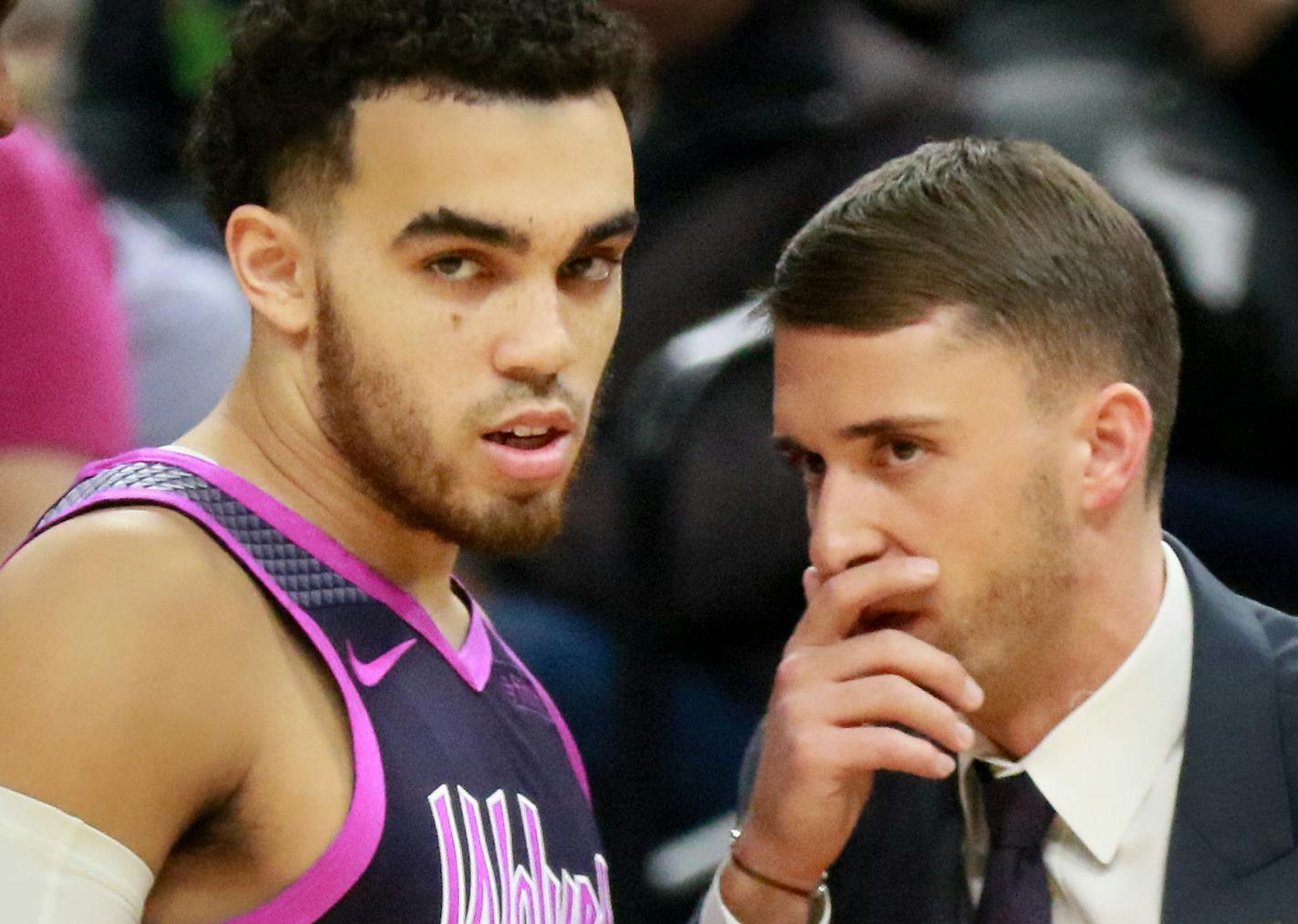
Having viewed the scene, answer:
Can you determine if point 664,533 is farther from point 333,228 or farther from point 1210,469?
point 333,228

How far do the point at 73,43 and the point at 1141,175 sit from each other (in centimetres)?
247

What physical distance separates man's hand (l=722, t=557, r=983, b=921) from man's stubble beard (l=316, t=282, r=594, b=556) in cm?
34

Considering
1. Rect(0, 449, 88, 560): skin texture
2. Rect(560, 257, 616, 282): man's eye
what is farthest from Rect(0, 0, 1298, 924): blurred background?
Rect(560, 257, 616, 282): man's eye

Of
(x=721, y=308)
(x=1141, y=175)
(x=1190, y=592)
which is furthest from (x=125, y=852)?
(x=1141, y=175)

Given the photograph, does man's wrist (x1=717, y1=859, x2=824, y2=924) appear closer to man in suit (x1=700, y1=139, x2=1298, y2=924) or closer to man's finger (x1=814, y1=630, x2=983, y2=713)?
man in suit (x1=700, y1=139, x2=1298, y2=924)

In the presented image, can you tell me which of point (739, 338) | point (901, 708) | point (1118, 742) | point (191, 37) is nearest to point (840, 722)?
point (901, 708)

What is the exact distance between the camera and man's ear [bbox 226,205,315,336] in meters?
1.90

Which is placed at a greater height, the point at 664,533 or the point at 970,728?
the point at 970,728

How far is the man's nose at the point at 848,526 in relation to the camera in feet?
6.88

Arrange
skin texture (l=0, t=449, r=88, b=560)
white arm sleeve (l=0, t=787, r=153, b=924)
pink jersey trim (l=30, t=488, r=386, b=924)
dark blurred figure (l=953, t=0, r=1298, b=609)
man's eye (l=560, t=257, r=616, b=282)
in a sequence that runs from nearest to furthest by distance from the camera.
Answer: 1. white arm sleeve (l=0, t=787, r=153, b=924)
2. pink jersey trim (l=30, t=488, r=386, b=924)
3. man's eye (l=560, t=257, r=616, b=282)
4. skin texture (l=0, t=449, r=88, b=560)
5. dark blurred figure (l=953, t=0, r=1298, b=609)

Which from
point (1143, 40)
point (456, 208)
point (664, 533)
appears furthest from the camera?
point (1143, 40)

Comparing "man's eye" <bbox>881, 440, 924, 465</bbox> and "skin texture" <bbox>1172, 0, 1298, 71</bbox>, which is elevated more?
"skin texture" <bbox>1172, 0, 1298, 71</bbox>

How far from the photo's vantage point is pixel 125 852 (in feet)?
5.32

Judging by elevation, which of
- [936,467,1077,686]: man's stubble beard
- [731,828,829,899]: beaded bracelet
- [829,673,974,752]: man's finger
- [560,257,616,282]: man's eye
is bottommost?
[731,828,829,899]: beaded bracelet
